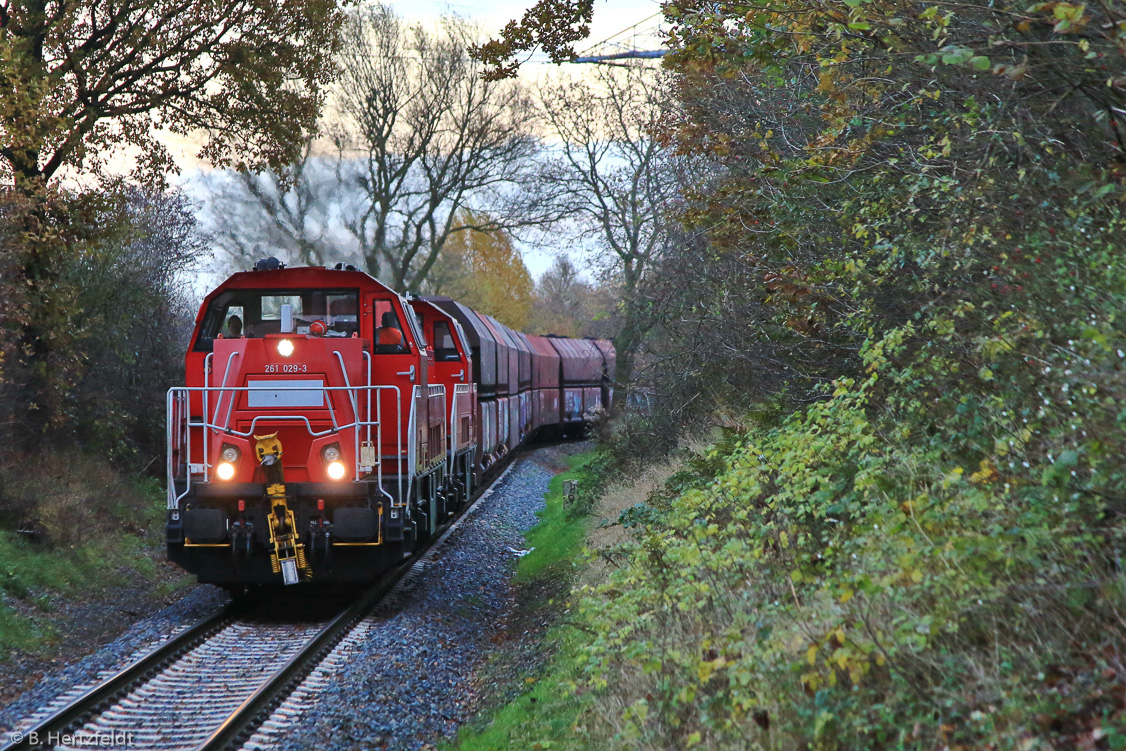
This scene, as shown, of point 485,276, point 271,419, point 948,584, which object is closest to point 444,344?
point 271,419

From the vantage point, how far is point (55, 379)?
46.7ft

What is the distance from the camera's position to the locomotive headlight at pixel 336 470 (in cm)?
902

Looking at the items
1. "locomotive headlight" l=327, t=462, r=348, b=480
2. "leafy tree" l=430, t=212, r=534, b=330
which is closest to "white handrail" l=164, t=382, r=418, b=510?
"locomotive headlight" l=327, t=462, r=348, b=480

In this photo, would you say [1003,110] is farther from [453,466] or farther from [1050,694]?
[453,466]

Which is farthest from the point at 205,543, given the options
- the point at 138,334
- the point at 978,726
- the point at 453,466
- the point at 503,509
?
the point at 138,334

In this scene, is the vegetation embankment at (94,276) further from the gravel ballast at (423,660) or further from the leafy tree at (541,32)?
the leafy tree at (541,32)

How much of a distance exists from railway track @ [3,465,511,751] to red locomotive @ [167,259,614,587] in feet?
1.76

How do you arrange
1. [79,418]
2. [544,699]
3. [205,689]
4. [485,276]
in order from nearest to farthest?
1. [544,699]
2. [205,689]
3. [79,418]
4. [485,276]

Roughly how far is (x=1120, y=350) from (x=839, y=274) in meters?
3.60

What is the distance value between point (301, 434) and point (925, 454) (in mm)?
6196

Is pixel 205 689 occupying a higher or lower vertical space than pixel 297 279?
lower

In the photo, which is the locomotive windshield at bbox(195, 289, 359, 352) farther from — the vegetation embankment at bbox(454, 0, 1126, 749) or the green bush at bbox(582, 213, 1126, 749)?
the green bush at bbox(582, 213, 1126, 749)

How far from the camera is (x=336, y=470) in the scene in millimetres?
9023

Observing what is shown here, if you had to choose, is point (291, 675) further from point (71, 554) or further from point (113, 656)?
point (71, 554)
